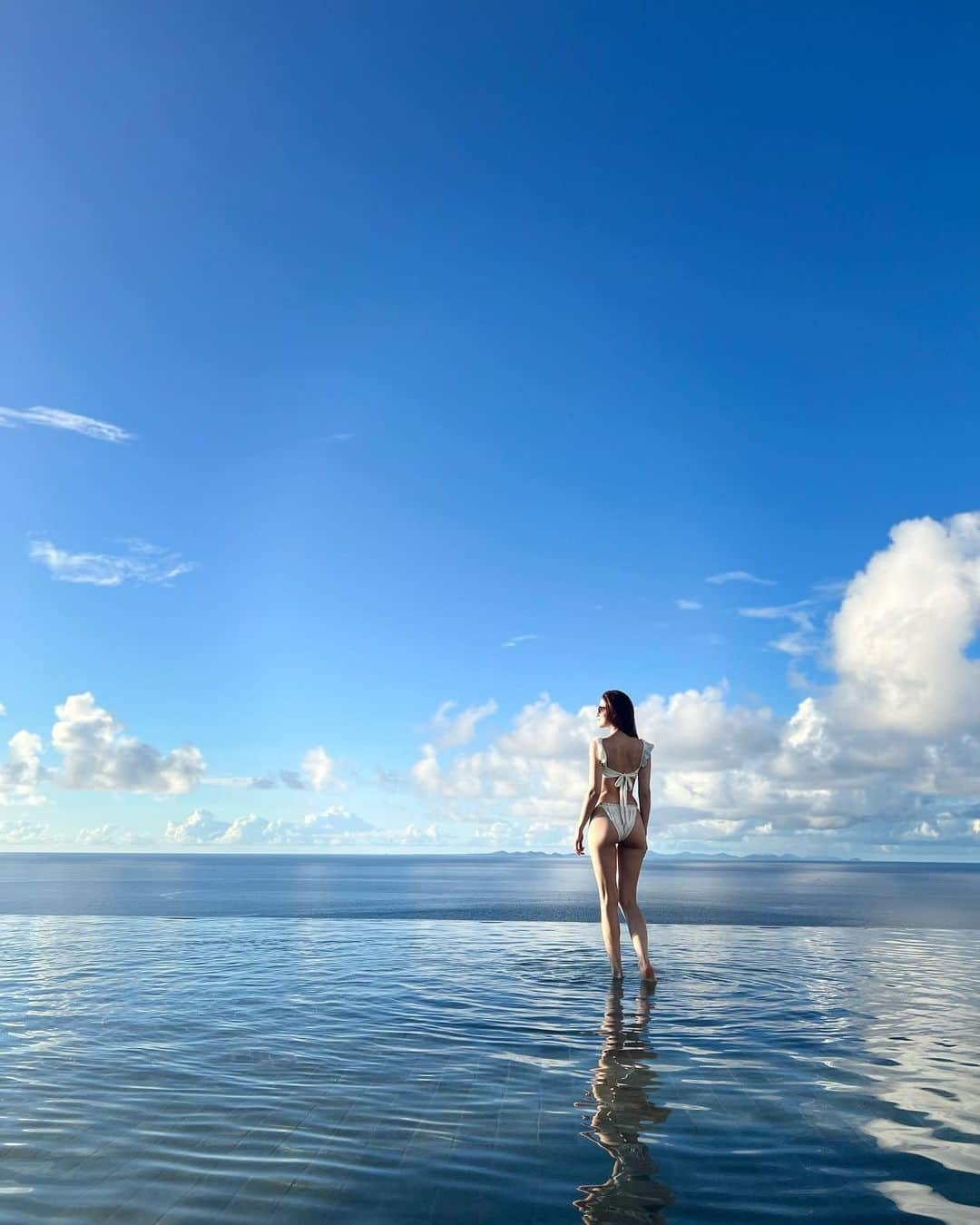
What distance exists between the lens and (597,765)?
42.2 ft

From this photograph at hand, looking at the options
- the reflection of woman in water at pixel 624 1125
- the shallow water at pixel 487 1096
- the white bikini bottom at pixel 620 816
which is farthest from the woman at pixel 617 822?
the reflection of woman in water at pixel 624 1125

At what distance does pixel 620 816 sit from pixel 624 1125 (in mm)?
6703

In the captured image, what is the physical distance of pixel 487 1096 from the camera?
274 inches

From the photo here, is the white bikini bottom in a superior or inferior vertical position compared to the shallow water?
superior

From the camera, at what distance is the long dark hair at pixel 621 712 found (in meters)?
13.1

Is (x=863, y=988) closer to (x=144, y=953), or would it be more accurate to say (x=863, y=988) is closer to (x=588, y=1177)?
(x=588, y=1177)

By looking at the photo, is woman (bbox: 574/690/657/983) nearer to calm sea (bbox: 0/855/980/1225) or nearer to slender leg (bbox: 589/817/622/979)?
slender leg (bbox: 589/817/622/979)

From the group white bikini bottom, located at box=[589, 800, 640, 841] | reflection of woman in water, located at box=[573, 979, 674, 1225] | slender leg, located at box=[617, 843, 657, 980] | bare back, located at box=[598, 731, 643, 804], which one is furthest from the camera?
bare back, located at box=[598, 731, 643, 804]

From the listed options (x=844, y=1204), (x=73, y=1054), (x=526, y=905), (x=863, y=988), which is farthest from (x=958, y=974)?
(x=526, y=905)

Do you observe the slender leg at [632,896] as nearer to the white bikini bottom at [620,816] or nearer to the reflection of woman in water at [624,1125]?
the white bikini bottom at [620,816]

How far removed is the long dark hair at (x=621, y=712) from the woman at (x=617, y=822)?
0.01 meters

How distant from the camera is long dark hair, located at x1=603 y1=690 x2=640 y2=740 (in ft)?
42.8

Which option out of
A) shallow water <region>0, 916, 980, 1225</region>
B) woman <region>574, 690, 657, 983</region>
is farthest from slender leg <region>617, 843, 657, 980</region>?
shallow water <region>0, 916, 980, 1225</region>

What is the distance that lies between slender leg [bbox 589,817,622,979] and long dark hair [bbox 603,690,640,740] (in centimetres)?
130
